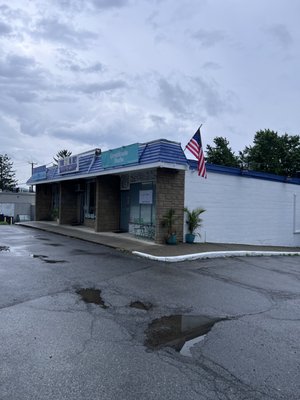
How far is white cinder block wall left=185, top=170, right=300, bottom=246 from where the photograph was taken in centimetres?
1720

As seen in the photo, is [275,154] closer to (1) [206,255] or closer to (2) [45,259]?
(1) [206,255]

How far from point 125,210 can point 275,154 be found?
25978 millimetres

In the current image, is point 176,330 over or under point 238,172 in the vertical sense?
under

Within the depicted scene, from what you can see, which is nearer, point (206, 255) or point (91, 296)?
point (91, 296)

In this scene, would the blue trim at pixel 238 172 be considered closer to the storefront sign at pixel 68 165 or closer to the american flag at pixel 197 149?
the american flag at pixel 197 149

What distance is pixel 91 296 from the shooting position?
7035 millimetres

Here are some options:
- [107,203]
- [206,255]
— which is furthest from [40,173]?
[206,255]

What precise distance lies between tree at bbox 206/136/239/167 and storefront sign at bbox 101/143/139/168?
82.1ft

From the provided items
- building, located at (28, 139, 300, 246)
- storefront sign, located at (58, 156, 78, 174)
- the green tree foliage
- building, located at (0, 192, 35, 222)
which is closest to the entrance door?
building, located at (28, 139, 300, 246)

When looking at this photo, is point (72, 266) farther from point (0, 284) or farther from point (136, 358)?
point (136, 358)

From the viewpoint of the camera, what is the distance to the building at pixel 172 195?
50.5 ft

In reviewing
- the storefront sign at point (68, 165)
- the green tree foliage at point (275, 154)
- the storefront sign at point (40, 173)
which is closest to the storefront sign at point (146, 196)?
the storefront sign at point (68, 165)

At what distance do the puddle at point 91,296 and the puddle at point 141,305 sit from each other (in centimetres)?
51

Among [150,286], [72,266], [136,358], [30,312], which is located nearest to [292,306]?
[150,286]
